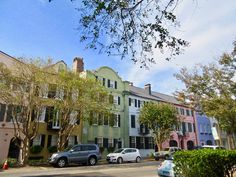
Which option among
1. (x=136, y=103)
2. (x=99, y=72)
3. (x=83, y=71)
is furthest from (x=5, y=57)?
(x=136, y=103)

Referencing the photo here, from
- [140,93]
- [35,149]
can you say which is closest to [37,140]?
[35,149]

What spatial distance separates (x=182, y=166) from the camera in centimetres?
859

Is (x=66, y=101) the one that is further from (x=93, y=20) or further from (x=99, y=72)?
(x=93, y=20)

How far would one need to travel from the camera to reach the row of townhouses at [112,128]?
26203mm

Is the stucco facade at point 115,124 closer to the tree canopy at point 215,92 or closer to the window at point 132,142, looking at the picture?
the window at point 132,142

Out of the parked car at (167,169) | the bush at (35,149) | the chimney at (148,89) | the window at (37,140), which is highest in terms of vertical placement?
the chimney at (148,89)

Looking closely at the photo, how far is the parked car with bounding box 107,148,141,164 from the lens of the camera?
25.8 meters

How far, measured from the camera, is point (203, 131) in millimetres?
53062

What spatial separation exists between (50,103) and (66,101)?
1.62 meters

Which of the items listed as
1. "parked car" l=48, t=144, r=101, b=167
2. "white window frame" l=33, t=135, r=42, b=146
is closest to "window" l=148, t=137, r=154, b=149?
"parked car" l=48, t=144, r=101, b=167

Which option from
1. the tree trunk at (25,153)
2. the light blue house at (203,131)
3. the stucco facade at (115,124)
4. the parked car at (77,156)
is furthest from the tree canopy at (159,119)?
the light blue house at (203,131)

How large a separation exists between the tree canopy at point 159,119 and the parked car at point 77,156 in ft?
41.1

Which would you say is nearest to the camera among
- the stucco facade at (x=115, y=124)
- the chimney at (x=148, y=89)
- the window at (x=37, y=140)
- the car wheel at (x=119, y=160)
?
the car wheel at (x=119, y=160)

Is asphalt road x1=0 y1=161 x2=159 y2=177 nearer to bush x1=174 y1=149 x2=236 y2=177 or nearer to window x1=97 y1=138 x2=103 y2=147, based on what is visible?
bush x1=174 y1=149 x2=236 y2=177
